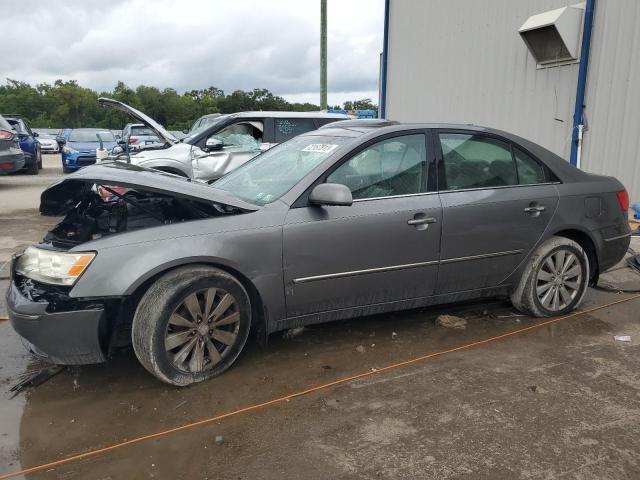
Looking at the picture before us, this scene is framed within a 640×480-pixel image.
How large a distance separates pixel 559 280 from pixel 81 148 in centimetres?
1625

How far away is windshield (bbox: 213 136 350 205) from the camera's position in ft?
11.8

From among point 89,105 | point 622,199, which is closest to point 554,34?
point 622,199

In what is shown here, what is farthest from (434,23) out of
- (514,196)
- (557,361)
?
(557,361)

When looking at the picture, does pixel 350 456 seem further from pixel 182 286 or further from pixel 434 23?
pixel 434 23

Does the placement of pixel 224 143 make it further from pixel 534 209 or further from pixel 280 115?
pixel 534 209

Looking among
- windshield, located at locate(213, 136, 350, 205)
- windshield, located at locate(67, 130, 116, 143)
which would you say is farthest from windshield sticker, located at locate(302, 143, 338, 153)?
windshield, located at locate(67, 130, 116, 143)

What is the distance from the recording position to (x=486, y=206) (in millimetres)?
3957

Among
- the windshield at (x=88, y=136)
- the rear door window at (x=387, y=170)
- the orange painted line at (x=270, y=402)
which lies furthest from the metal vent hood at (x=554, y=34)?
the windshield at (x=88, y=136)

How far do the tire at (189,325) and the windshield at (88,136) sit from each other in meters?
16.5

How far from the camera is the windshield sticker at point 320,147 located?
148 inches

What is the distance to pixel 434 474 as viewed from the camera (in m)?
2.41

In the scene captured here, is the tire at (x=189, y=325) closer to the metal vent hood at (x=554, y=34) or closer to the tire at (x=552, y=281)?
the tire at (x=552, y=281)

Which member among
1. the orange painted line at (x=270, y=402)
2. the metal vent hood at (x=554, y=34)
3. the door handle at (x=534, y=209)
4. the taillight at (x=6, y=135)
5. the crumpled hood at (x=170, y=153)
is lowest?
the orange painted line at (x=270, y=402)

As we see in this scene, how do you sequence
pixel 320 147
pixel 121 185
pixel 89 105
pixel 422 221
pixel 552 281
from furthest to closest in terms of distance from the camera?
1. pixel 89 105
2. pixel 552 281
3. pixel 320 147
4. pixel 422 221
5. pixel 121 185
